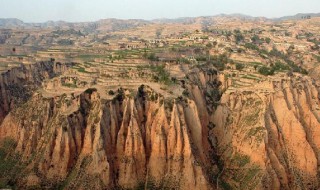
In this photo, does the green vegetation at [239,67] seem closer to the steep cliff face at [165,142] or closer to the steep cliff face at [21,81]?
the steep cliff face at [165,142]

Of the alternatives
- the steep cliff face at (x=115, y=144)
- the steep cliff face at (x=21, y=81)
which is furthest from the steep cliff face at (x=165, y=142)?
the steep cliff face at (x=21, y=81)

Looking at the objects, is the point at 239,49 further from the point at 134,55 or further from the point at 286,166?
the point at 286,166

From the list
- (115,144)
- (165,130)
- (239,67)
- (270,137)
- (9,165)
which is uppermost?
(239,67)

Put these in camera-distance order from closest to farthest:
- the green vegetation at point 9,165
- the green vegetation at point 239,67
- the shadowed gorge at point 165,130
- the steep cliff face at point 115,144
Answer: the steep cliff face at point 115,144 → the shadowed gorge at point 165,130 → the green vegetation at point 9,165 → the green vegetation at point 239,67

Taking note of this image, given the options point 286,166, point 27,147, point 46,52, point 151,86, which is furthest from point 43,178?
point 46,52

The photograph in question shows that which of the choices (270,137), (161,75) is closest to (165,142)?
(161,75)

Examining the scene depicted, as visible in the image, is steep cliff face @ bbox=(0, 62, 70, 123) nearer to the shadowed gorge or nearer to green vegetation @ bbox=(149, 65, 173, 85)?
the shadowed gorge

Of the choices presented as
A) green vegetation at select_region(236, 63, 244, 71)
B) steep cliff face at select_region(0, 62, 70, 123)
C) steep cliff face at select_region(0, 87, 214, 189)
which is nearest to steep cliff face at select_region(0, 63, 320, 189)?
steep cliff face at select_region(0, 87, 214, 189)

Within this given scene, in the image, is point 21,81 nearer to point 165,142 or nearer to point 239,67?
point 239,67
